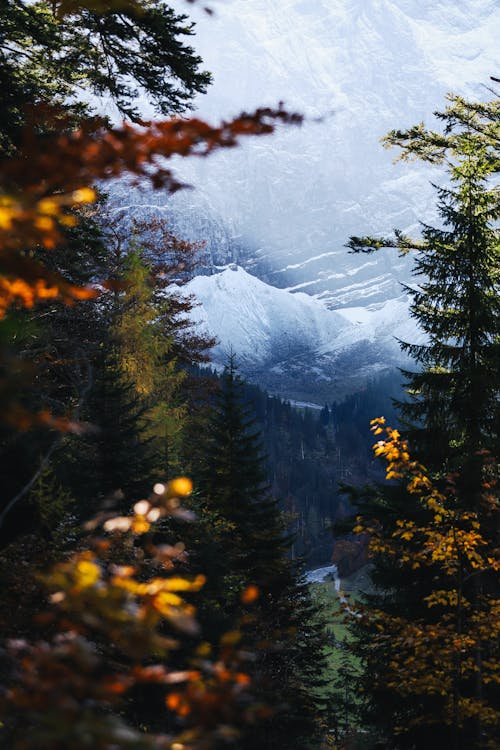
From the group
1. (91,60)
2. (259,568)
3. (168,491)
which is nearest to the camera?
(168,491)

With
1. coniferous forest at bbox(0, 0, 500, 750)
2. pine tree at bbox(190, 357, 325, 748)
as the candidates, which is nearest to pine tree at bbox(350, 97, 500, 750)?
coniferous forest at bbox(0, 0, 500, 750)

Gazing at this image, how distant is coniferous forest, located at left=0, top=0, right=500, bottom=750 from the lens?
221cm

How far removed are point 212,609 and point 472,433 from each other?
6.46 meters

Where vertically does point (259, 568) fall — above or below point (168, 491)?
above

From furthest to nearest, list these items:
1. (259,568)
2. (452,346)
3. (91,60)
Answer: (259,568)
(452,346)
(91,60)

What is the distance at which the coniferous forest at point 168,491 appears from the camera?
2209mm

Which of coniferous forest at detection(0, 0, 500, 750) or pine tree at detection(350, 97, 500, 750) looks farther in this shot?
pine tree at detection(350, 97, 500, 750)

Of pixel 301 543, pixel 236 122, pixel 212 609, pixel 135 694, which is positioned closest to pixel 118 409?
pixel 212 609

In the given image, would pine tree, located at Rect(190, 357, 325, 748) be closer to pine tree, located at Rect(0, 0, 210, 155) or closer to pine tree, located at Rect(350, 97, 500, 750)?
pine tree, located at Rect(350, 97, 500, 750)

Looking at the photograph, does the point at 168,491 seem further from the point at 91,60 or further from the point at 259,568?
the point at 259,568

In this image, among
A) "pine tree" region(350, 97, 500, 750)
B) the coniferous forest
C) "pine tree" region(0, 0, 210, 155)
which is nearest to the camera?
the coniferous forest

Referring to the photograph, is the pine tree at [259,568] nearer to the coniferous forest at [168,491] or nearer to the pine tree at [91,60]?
the coniferous forest at [168,491]

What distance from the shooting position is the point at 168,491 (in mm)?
2539

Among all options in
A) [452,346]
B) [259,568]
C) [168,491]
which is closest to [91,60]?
[452,346]
